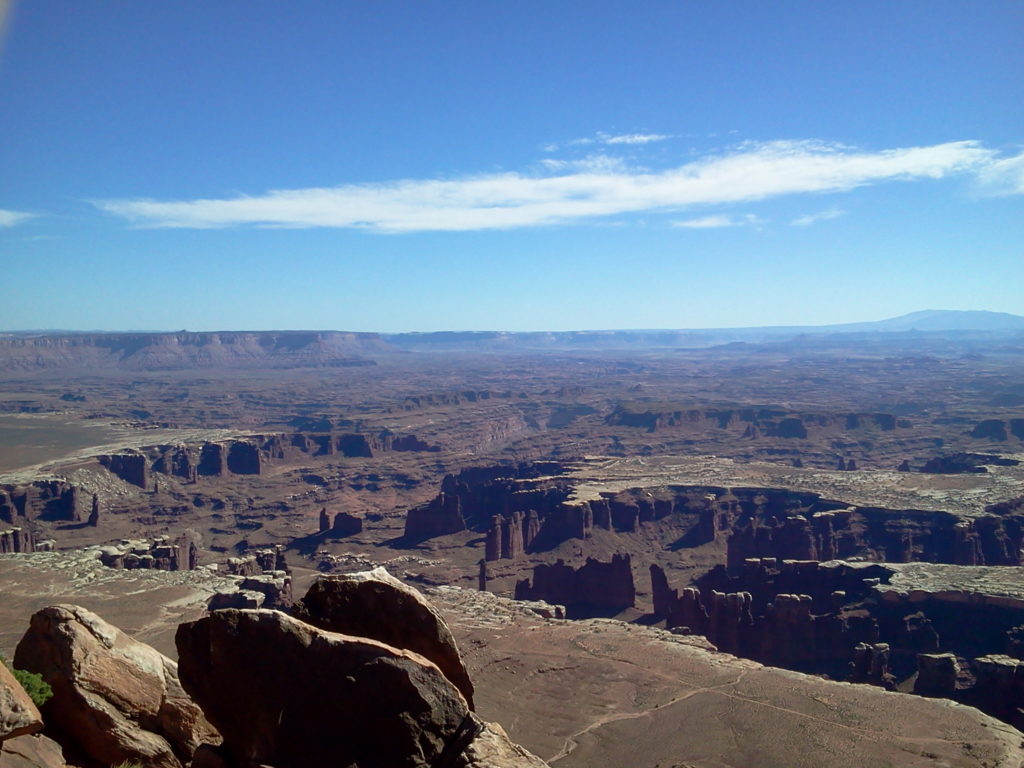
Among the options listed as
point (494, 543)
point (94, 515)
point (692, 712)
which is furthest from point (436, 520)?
point (692, 712)

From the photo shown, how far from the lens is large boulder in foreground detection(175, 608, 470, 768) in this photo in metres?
15.3

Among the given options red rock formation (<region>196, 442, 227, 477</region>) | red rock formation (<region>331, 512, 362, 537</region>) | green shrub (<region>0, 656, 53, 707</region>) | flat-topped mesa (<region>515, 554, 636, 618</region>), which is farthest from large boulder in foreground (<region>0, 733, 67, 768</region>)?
red rock formation (<region>196, 442, 227, 477</region>)

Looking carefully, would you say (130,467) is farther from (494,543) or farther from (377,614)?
(377,614)

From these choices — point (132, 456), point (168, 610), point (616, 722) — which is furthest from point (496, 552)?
point (132, 456)

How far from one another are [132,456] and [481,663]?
94273 mm

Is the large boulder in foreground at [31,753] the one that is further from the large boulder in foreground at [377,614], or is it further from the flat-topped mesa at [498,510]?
the flat-topped mesa at [498,510]

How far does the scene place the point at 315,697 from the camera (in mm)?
15703

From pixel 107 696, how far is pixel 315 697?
19.4 feet

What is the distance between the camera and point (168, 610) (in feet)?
180

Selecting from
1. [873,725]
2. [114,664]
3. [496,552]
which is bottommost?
[496,552]

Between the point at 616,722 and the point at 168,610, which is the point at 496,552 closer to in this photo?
the point at 168,610

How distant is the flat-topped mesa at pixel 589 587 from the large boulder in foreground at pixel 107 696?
5200 centimetres

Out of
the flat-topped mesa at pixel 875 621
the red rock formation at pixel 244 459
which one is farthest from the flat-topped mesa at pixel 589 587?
the red rock formation at pixel 244 459

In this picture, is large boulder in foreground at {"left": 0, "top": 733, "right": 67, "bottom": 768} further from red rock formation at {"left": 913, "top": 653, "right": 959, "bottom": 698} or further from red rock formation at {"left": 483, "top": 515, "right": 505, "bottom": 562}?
red rock formation at {"left": 483, "top": 515, "right": 505, "bottom": 562}
